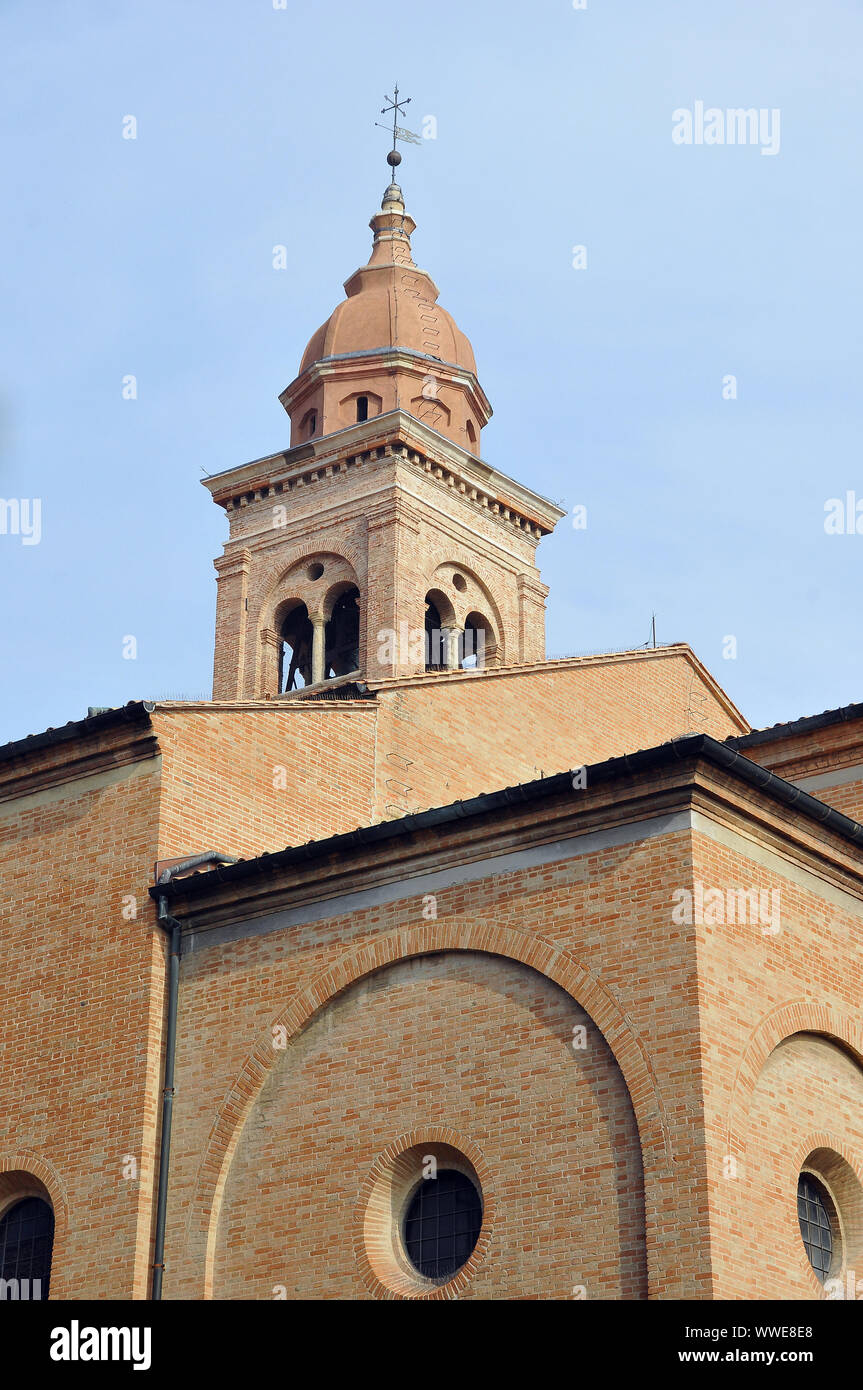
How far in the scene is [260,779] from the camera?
746 inches

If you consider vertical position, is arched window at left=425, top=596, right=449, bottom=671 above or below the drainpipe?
above

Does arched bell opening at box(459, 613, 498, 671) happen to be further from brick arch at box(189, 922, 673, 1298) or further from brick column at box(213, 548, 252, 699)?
brick arch at box(189, 922, 673, 1298)

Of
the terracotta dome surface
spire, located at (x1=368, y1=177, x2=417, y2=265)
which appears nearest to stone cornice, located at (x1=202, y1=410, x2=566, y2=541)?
the terracotta dome surface

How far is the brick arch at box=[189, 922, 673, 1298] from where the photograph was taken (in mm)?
14195

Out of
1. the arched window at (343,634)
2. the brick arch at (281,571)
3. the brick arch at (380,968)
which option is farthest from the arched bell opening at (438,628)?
the brick arch at (380,968)

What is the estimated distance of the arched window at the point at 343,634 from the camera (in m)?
40.2

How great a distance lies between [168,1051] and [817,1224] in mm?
5779

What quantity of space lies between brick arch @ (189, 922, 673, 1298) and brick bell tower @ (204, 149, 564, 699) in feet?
74.1

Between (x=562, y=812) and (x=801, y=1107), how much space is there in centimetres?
296

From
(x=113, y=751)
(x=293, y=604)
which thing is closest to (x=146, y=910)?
(x=113, y=751)

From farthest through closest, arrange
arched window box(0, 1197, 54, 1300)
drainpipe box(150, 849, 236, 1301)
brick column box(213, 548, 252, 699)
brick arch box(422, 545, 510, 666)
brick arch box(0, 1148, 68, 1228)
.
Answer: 1. brick arch box(422, 545, 510, 666)
2. brick column box(213, 548, 252, 699)
3. arched window box(0, 1197, 54, 1300)
4. brick arch box(0, 1148, 68, 1228)
5. drainpipe box(150, 849, 236, 1301)

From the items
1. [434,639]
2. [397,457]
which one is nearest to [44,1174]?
[434,639]

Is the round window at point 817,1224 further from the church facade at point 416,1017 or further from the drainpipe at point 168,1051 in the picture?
the drainpipe at point 168,1051
